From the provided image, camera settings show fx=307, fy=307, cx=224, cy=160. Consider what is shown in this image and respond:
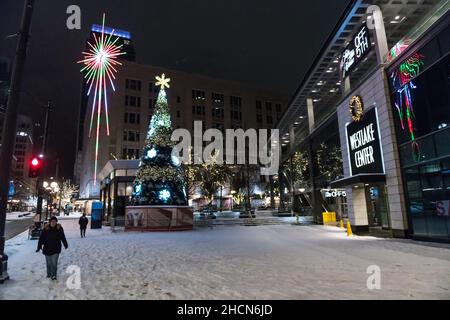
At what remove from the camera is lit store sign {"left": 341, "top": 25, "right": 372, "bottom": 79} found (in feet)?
63.4

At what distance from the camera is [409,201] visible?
625 inches

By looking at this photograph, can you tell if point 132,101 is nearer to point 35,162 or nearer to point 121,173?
point 121,173

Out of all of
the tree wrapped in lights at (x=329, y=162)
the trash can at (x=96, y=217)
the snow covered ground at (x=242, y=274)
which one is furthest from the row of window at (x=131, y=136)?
the snow covered ground at (x=242, y=274)

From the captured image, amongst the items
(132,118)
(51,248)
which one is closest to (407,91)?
(51,248)

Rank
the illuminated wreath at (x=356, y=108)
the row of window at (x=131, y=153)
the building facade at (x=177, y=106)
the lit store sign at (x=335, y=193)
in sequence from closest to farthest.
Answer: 1. the illuminated wreath at (x=356, y=108)
2. the lit store sign at (x=335, y=193)
3. the row of window at (x=131, y=153)
4. the building facade at (x=177, y=106)

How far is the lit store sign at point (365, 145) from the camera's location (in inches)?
720

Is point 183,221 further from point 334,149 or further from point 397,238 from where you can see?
point 397,238

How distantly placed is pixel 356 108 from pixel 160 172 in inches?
625

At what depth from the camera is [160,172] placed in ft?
85.1

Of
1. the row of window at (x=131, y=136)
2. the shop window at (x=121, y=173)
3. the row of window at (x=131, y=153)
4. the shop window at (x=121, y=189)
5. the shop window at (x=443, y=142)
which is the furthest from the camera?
the row of window at (x=131, y=136)

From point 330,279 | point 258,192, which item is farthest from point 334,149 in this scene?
point 258,192

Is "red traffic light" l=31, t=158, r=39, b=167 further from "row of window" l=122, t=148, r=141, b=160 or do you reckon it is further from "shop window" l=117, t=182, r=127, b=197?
"row of window" l=122, t=148, r=141, b=160

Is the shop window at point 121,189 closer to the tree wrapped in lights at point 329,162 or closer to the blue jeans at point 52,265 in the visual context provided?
the tree wrapped in lights at point 329,162

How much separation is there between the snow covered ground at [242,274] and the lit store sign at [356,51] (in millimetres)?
12403
